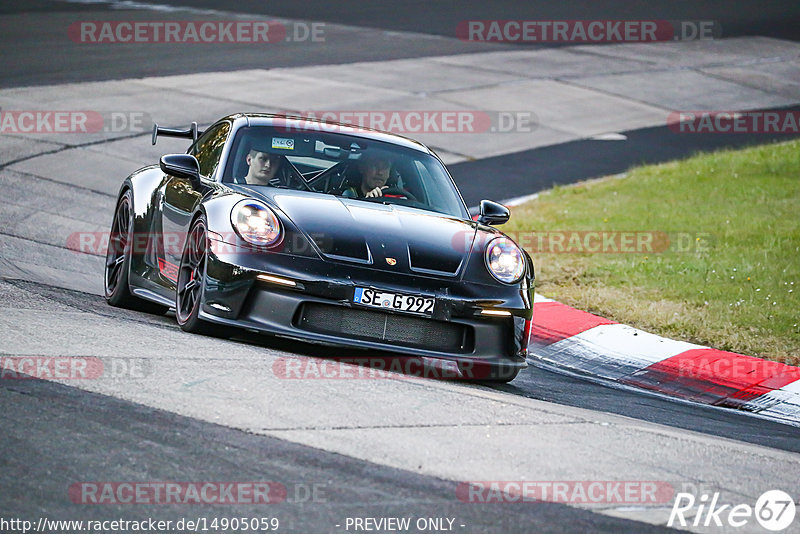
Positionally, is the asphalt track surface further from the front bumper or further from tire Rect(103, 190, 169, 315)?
the front bumper

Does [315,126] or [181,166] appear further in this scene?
[315,126]

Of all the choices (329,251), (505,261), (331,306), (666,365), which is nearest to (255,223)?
(329,251)

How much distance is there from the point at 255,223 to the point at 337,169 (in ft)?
3.88

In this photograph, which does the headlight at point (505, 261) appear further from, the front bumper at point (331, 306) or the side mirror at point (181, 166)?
the side mirror at point (181, 166)

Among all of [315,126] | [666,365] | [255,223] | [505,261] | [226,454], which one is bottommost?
[666,365]

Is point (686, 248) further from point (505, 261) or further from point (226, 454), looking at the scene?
point (226, 454)

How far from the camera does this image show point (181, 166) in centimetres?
719

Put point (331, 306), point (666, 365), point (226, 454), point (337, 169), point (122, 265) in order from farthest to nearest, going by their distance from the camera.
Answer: point (666, 365)
point (122, 265)
point (337, 169)
point (331, 306)
point (226, 454)

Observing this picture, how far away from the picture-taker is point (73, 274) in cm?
902

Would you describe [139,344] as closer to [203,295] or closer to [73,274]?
[203,295]

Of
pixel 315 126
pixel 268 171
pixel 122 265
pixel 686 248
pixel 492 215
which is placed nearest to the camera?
pixel 268 171

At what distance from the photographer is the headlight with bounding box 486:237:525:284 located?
21.9ft

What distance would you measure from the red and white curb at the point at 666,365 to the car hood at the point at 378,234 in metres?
1.72

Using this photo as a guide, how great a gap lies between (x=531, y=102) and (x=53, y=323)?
47.0 feet
